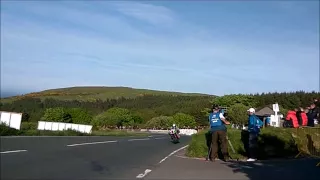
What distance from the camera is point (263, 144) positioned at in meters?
16.8

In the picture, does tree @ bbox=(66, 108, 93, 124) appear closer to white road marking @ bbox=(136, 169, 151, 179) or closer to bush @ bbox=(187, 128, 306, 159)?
bush @ bbox=(187, 128, 306, 159)

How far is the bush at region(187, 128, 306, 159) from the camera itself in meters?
16.8

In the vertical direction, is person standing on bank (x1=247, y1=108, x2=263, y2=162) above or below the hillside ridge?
below

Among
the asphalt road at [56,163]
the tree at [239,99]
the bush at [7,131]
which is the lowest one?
the asphalt road at [56,163]

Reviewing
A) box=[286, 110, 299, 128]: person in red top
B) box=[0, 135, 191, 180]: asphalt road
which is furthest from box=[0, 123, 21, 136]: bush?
box=[286, 110, 299, 128]: person in red top

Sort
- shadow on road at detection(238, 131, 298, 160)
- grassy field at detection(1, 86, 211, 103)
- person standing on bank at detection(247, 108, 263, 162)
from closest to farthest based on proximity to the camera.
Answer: person standing on bank at detection(247, 108, 263, 162)
shadow on road at detection(238, 131, 298, 160)
grassy field at detection(1, 86, 211, 103)

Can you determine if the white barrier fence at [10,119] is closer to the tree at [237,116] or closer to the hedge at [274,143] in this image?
the hedge at [274,143]

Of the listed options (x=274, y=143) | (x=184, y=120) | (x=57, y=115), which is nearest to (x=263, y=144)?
(x=274, y=143)

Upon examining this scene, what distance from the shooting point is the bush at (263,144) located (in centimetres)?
1680

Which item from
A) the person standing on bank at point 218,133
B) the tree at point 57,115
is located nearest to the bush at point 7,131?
the person standing on bank at point 218,133

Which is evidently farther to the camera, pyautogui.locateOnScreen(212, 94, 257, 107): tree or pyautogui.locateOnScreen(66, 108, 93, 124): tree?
pyautogui.locateOnScreen(212, 94, 257, 107): tree

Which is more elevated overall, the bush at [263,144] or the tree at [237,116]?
the tree at [237,116]

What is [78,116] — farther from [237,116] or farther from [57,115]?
[237,116]

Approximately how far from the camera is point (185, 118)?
92.8 metres
